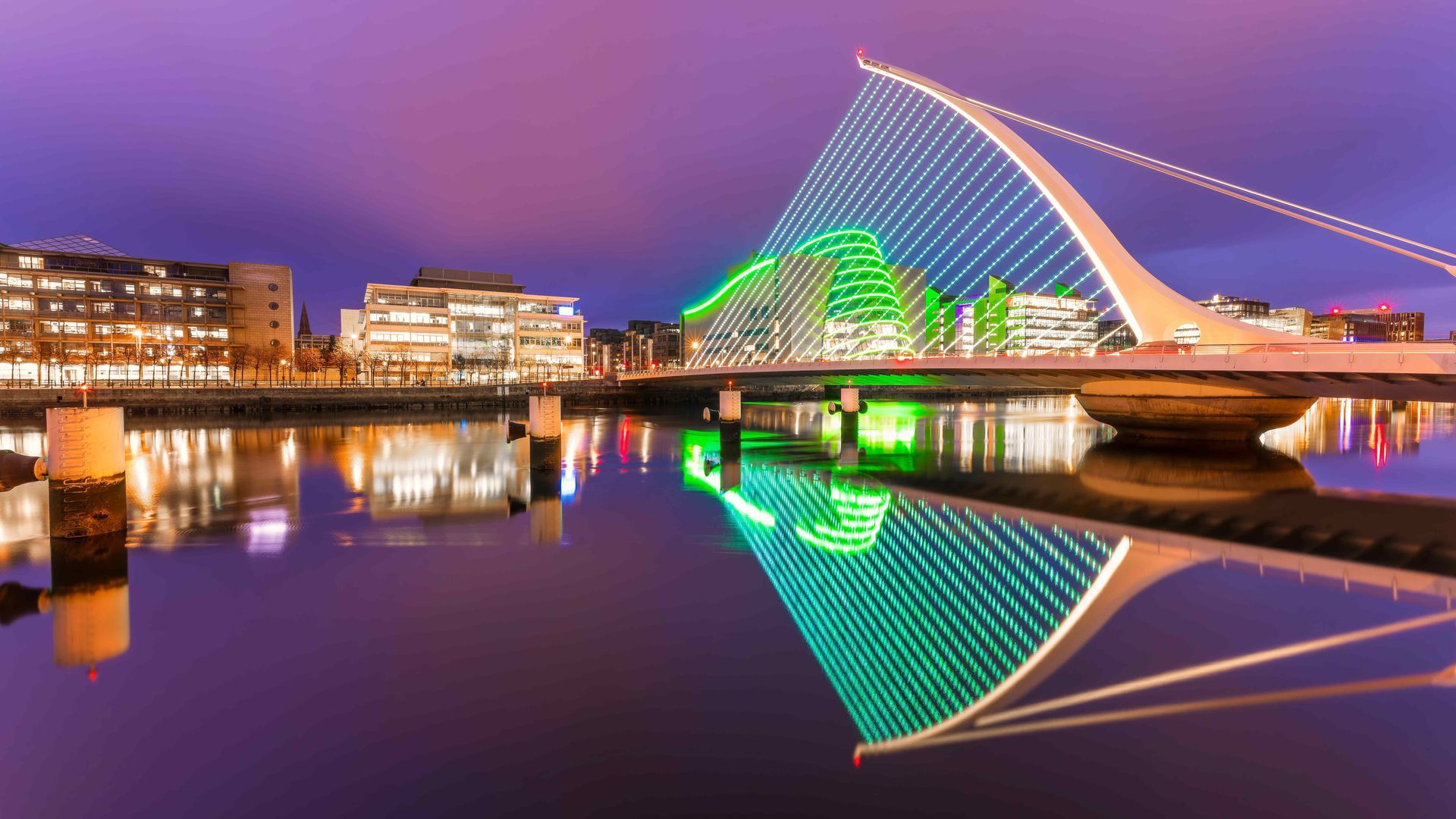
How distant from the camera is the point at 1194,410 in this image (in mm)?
21359

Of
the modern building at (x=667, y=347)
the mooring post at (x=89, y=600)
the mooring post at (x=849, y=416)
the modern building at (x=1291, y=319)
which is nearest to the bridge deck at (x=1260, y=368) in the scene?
the mooring post at (x=849, y=416)

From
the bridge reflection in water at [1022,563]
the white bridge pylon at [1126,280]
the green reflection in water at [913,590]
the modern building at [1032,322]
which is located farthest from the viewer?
the modern building at [1032,322]

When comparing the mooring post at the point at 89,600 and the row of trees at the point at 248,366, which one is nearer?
the mooring post at the point at 89,600

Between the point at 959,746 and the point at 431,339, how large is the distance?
7248cm

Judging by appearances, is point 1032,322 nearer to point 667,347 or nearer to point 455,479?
point 455,479

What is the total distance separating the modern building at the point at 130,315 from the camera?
5822cm

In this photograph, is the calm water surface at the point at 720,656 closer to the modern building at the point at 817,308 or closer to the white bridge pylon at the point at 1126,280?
the white bridge pylon at the point at 1126,280

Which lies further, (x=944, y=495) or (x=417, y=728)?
(x=944, y=495)

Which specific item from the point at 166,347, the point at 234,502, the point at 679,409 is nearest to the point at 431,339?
the point at 166,347

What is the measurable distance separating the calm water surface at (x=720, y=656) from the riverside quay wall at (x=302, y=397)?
24.0 meters

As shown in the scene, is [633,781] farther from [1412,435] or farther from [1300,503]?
[1412,435]

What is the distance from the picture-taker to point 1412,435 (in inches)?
1189

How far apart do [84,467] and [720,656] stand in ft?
33.2

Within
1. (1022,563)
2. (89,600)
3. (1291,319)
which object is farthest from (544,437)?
(1291,319)
